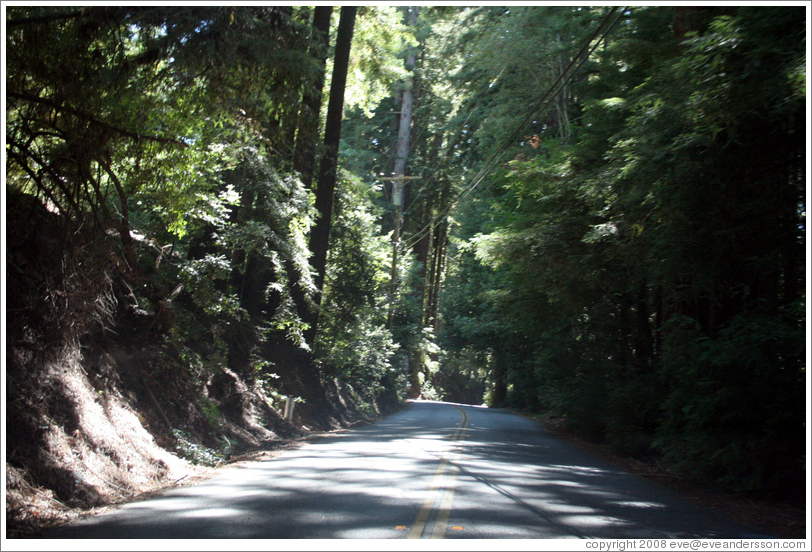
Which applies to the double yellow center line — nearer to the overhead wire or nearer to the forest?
the forest

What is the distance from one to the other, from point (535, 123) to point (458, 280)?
1890 cm

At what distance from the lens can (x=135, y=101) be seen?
770cm

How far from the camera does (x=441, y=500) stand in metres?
7.52

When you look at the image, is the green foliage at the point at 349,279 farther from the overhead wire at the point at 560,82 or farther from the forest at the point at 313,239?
the overhead wire at the point at 560,82

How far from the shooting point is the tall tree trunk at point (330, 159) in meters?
18.3

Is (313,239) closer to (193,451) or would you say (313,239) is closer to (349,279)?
(349,279)

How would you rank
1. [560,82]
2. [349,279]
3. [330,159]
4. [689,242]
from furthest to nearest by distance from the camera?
[560,82] < [349,279] < [330,159] < [689,242]

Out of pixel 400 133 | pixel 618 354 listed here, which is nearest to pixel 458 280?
pixel 400 133

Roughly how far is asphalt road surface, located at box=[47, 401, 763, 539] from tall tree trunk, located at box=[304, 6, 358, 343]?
797cm

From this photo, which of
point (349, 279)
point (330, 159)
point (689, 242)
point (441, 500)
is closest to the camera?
point (441, 500)

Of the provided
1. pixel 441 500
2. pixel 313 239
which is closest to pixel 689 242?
pixel 441 500

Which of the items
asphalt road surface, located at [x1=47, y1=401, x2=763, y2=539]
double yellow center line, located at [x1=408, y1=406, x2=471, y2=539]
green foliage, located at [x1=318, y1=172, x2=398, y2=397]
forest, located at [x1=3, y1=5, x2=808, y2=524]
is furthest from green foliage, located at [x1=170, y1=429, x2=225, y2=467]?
green foliage, located at [x1=318, y1=172, x2=398, y2=397]

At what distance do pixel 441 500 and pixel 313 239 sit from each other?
12528mm

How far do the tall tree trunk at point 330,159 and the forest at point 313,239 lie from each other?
71mm
